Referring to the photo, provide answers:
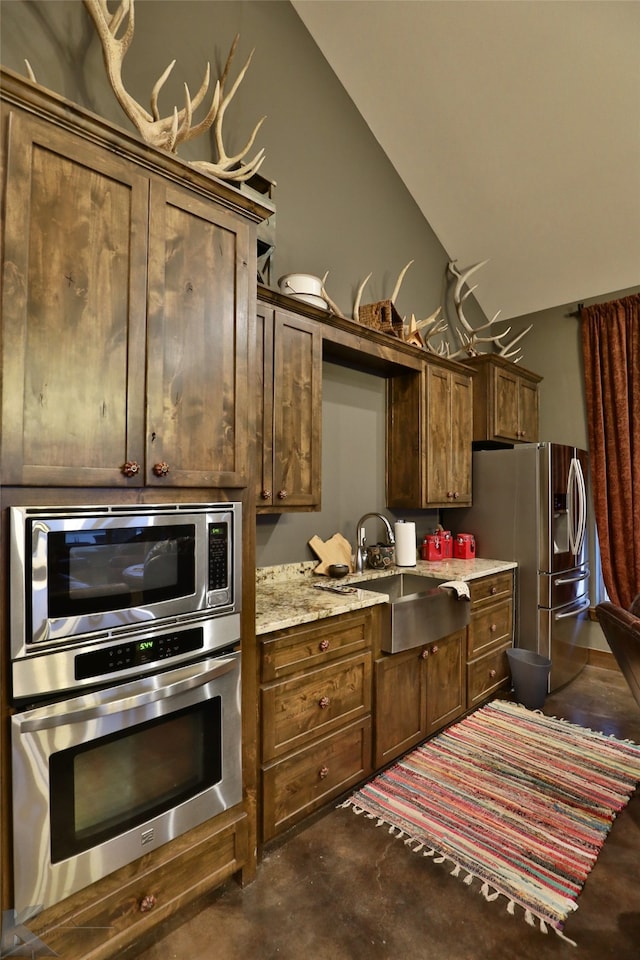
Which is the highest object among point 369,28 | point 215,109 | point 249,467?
point 369,28

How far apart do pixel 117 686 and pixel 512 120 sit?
4.14 metres

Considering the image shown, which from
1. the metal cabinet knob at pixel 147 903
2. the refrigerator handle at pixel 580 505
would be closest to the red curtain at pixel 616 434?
the refrigerator handle at pixel 580 505

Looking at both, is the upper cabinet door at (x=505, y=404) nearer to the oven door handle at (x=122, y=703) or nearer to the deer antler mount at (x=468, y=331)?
the deer antler mount at (x=468, y=331)

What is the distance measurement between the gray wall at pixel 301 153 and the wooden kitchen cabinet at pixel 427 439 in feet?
0.36

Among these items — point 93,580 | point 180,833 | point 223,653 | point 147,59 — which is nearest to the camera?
point 93,580

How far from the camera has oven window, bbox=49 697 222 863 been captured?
1.34 m

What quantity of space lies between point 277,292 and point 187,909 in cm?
252

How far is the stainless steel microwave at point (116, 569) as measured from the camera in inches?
50.1

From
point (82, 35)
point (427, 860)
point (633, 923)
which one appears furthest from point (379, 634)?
point (82, 35)

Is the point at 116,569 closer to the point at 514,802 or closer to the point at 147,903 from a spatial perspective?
the point at 147,903

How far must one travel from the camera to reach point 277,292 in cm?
236

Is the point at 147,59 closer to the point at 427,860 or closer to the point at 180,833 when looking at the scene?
the point at 180,833

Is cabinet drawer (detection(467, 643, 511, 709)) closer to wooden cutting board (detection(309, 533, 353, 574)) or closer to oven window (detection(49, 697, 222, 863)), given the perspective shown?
wooden cutting board (detection(309, 533, 353, 574))

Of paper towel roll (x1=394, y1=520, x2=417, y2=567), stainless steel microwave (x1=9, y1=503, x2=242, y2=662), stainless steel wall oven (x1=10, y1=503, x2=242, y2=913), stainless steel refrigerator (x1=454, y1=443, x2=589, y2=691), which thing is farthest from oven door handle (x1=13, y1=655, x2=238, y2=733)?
stainless steel refrigerator (x1=454, y1=443, x2=589, y2=691)
